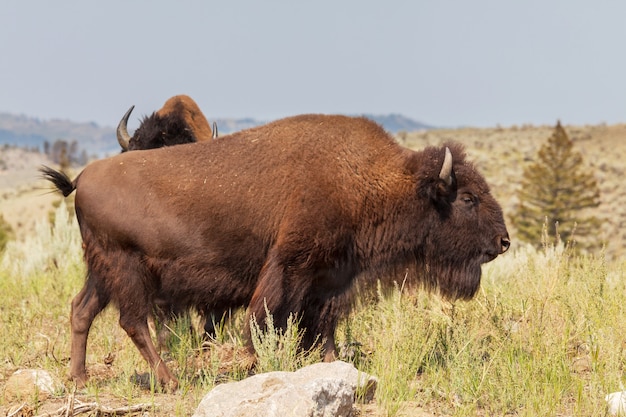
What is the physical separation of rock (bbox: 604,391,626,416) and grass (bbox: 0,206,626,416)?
5 centimetres

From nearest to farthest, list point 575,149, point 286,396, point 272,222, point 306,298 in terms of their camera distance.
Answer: point 286,396 → point 272,222 → point 306,298 → point 575,149

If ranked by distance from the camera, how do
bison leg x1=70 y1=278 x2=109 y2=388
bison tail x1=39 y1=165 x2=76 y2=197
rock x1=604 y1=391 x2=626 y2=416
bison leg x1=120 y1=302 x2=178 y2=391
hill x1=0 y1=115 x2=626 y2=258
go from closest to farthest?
1. rock x1=604 y1=391 x2=626 y2=416
2. bison leg x1=120 y1=302 x2=178 y2=391
3. bison leg x1=70 y1=278 x2=109 y2=388
4. bison tail x1=39 y1=165 x2=76 y2=197
5. hill x1=0 y1=115 x2=626 y2=258

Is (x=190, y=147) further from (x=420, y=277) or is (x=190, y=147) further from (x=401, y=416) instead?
(x=401, y=416)

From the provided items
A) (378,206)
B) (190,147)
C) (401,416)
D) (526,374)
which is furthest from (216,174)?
(526,374)

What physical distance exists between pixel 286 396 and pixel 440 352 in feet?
7.15

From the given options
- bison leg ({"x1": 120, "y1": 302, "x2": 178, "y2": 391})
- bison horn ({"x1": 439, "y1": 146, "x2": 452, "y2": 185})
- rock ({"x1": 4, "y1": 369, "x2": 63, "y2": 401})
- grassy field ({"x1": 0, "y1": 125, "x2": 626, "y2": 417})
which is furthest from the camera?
bison horn ({"x1": 439, "y1": 146, "x2": 452, "y2": 185})

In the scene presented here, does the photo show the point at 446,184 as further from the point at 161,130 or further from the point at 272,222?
the point at 161,130

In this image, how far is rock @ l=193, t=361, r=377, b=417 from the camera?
12.2 feet

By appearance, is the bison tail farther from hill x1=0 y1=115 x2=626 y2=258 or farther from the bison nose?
hill x1=0 y1=115 x2=626 y2=258

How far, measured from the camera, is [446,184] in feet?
18.8

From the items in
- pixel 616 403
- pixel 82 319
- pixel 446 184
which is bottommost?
pixel 616 403

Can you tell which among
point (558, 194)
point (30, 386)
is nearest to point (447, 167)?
point (30, 386)

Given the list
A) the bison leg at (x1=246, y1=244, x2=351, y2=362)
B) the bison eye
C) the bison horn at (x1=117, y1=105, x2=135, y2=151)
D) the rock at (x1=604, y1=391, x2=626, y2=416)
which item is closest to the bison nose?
the bison eye

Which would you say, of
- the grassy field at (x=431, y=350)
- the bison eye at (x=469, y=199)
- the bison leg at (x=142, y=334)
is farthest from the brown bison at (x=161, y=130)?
the bison eye at (x=469, y=199)
